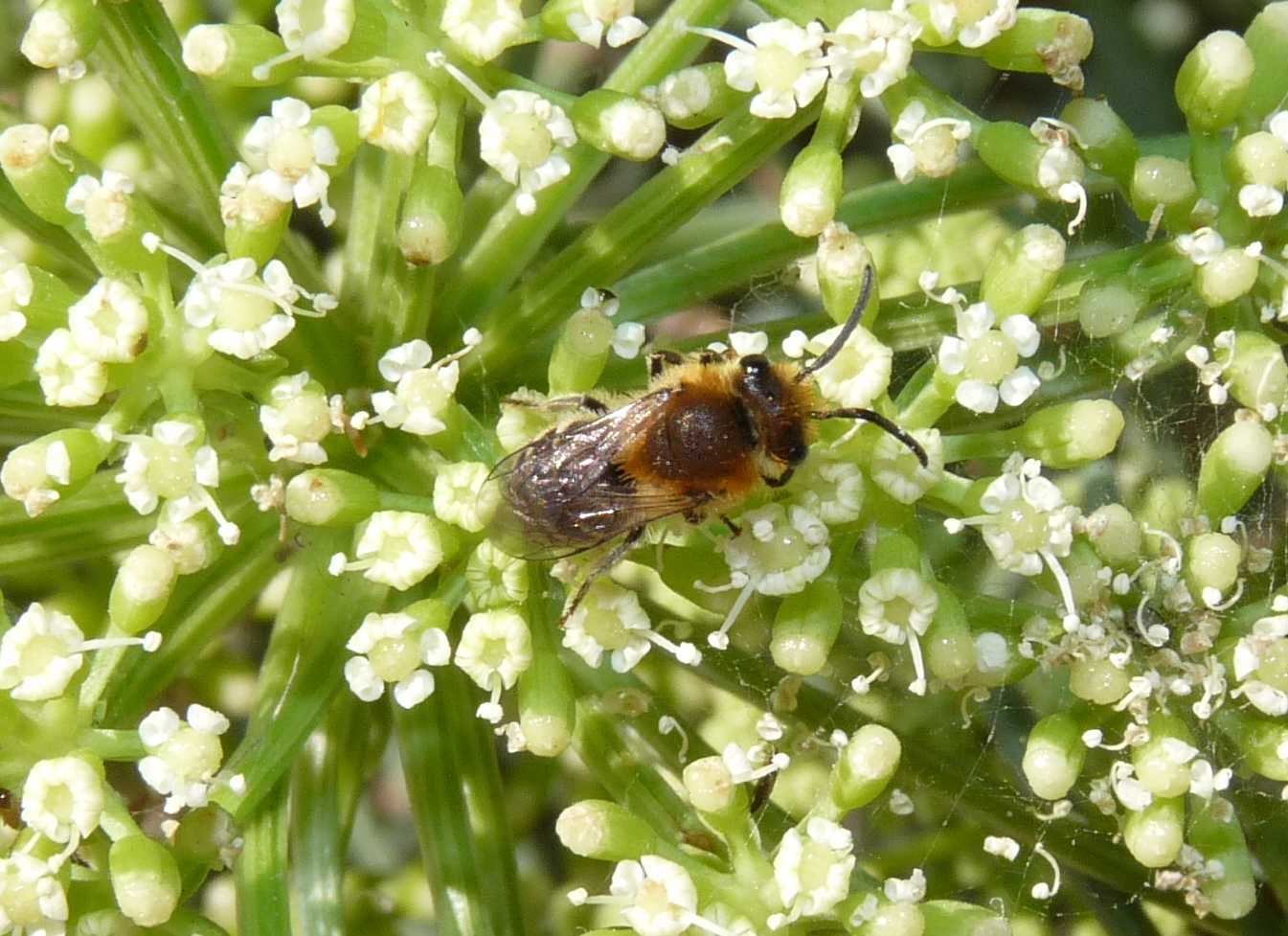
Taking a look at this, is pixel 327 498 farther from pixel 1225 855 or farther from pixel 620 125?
pixel 1225 855

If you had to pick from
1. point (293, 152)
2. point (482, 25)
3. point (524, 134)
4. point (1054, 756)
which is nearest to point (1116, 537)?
point (1054, 756)

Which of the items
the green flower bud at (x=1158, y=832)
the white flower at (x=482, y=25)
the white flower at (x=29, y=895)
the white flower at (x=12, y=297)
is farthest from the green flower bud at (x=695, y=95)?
the white flower at (x=29, y=895)

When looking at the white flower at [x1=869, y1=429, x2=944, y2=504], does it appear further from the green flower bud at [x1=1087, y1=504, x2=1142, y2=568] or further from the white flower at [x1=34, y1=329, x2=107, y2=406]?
the white flower at [x1=34, y1=329, x2=107, y2=406]

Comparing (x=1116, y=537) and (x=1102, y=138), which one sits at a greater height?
(x=1102, y=138)

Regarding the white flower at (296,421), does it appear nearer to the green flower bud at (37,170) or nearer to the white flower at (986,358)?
the green flower bud at (37,170)

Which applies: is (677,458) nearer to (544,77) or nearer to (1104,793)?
(1104,793)

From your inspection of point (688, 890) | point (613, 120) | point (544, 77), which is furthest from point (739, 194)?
point (688, 890)
